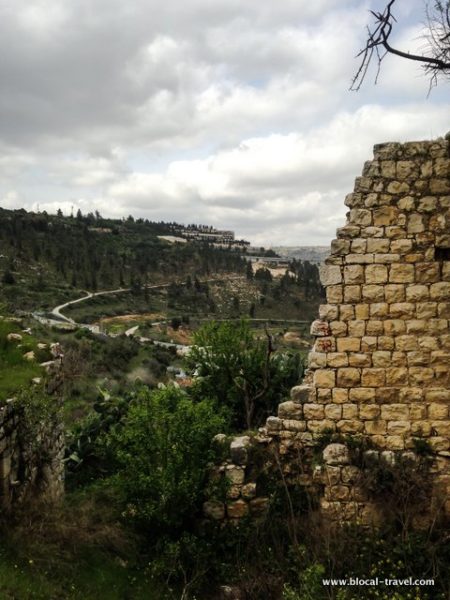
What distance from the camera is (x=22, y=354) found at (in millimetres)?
7648

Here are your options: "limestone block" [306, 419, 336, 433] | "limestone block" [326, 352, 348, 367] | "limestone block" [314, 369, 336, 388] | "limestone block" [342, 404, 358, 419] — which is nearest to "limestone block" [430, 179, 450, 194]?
"limestone block" [326, 352, 348, 367]

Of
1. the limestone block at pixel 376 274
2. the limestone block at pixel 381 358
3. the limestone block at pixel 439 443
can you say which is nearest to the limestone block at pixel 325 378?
the limestone block at pixel 381 358

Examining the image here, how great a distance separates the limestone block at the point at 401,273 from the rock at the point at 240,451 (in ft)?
8.14

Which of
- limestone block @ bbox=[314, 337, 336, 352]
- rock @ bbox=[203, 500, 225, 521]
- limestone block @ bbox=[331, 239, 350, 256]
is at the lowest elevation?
rock @ bbox=[203, 500, 225, 521]

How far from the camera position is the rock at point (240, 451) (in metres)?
6.13

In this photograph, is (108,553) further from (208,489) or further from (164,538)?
(208,489)

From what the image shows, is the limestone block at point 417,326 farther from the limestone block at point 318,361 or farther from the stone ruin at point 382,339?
the limestone block at point 318,361

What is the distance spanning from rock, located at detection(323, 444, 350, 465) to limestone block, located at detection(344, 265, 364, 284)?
1832mm

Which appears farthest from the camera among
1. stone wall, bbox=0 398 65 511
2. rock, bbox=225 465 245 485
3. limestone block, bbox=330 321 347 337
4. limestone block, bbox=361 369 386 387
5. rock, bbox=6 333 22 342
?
rock, bbox=6 333 22 342

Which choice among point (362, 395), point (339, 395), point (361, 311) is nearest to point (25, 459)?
point (339, 395)

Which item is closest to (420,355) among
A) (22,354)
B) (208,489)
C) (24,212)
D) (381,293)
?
(381,293)

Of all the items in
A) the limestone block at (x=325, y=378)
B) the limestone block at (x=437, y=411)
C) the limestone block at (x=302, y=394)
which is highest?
the limestone block at (x=325, y=378)

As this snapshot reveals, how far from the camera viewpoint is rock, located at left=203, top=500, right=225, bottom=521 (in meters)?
6.07

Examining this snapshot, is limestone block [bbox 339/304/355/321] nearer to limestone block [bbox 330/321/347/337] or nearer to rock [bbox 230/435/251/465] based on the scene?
limestone block [bbox 330/321/347/337]
